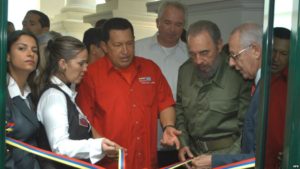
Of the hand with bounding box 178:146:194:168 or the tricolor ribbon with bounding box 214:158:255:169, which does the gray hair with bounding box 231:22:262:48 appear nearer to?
the tricolor ribbon with bounding box 214:158:255:169

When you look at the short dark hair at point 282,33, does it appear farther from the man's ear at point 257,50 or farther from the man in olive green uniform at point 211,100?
the man in olive green uniform at point 211,100

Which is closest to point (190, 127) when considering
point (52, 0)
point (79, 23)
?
point (79, 23)

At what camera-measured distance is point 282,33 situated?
6.54 ft

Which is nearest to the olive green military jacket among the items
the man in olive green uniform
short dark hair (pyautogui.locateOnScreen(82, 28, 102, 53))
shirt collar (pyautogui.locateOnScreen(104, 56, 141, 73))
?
the man in olive green uniform

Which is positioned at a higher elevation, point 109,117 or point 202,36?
point 202,36

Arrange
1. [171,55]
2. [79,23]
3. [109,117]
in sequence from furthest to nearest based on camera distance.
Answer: [79,23] < [171,55] < [109,117]

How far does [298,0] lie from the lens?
76.3 inches

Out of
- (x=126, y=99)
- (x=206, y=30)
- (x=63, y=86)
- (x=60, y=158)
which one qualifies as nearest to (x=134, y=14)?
(x=126, y=99)

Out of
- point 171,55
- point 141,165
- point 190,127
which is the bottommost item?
point 141,165

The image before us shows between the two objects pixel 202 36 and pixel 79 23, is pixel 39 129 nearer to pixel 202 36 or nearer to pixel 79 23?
pixel 202 36

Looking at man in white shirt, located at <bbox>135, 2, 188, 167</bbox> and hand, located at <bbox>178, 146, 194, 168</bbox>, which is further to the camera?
man in white shirt, located at <bbox>135, 2, 188, 167</bbox>

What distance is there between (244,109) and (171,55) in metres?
1.47

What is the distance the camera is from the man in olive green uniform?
3.39 m

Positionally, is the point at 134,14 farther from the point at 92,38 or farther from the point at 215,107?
the point at 215,107
